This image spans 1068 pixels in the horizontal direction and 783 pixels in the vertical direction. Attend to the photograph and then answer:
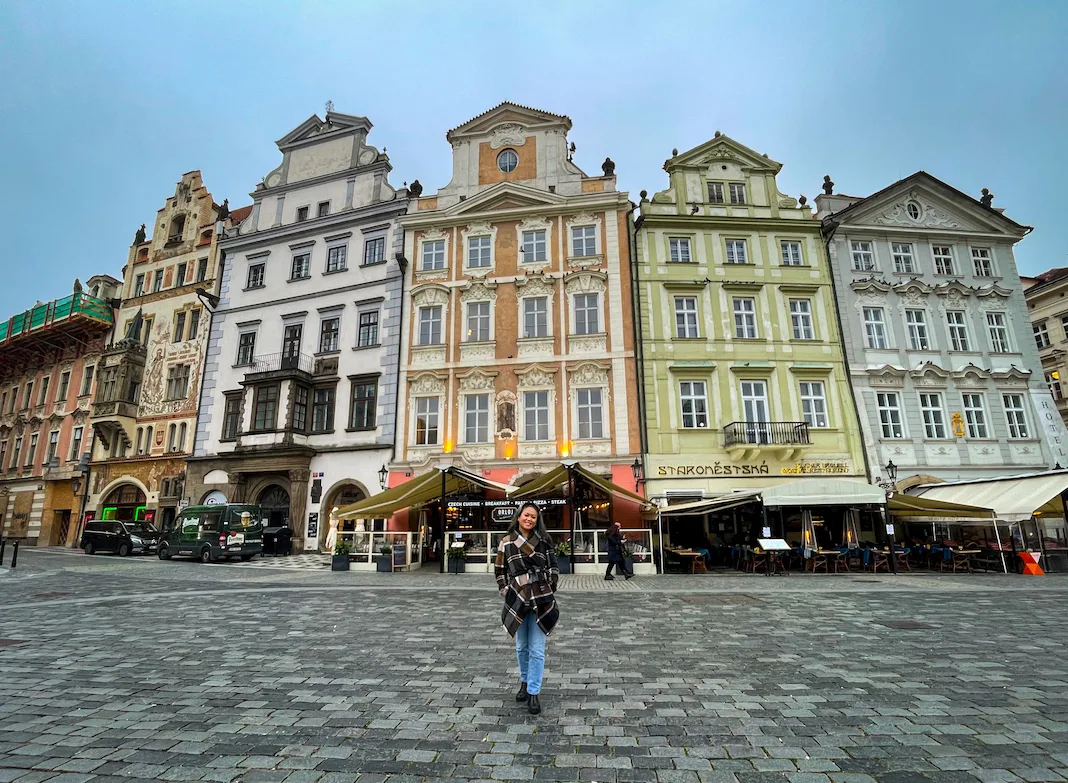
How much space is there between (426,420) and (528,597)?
19.8 metres

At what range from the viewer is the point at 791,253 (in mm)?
25016

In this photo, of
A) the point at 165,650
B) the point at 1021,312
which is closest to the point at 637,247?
the point at 1021,312

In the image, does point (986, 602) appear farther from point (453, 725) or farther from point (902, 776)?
point (453, 725)

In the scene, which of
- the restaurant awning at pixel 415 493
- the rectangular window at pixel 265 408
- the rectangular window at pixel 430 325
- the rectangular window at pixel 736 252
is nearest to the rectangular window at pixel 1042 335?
the rectangular window at pixel 736 252

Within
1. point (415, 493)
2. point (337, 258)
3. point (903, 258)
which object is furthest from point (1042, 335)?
point (337, 258)

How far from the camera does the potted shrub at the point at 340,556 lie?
18438 mm

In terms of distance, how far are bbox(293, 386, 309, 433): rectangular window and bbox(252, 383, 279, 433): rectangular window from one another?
3.24 feet

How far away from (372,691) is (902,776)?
4226mm

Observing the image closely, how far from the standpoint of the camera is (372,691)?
5223 millimetres

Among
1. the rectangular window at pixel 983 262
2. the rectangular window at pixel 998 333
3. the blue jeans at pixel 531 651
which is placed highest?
the rectangular window at pixel 983 262

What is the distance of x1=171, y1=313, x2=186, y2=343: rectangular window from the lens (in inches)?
1214

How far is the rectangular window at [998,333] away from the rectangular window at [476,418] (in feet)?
72.4

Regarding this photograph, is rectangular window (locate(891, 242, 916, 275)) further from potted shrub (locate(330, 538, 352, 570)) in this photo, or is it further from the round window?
potted shrub (locate(330, 538, 352, 570))

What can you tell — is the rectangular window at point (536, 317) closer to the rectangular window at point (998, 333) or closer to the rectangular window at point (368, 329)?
the rectangular window at point (368, 329)
